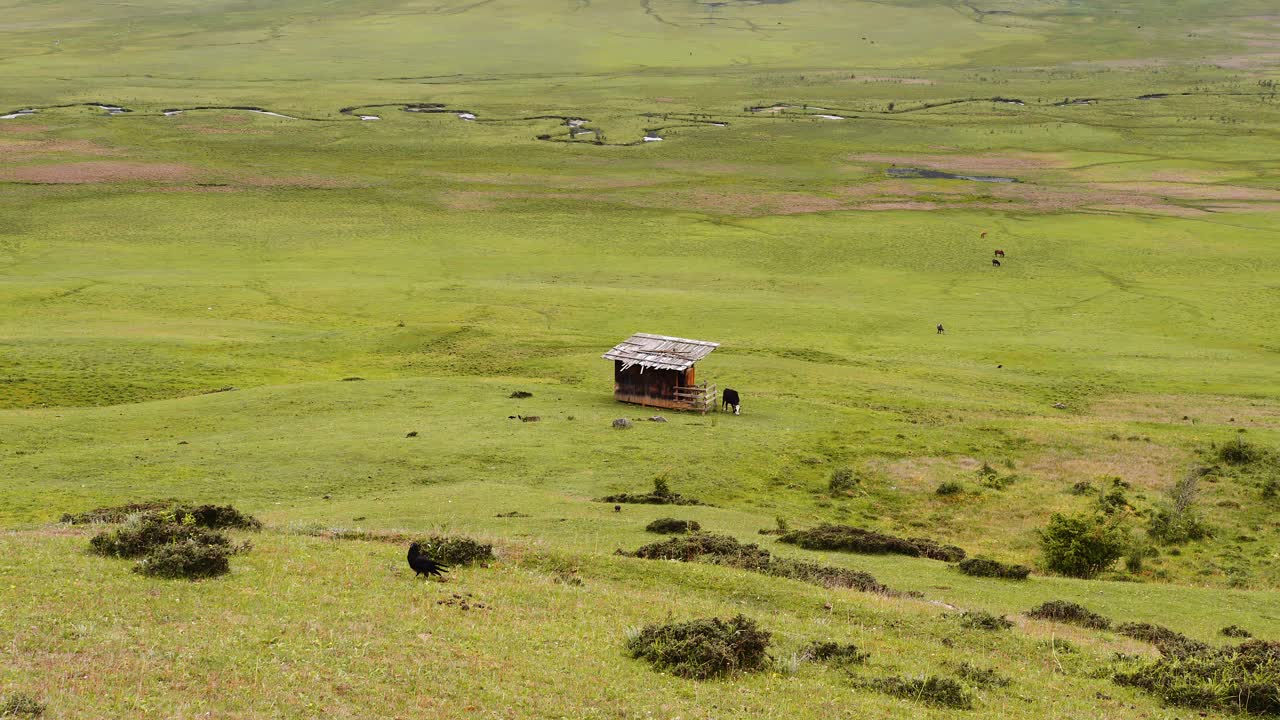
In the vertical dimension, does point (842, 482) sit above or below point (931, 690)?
below

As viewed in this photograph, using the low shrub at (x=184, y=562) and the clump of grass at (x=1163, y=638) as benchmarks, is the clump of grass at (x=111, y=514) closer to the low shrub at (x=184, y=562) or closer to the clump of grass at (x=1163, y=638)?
the low shrub at (x=184, y=562)

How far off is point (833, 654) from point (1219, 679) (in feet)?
19.5

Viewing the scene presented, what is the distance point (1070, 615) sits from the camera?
22656 mm

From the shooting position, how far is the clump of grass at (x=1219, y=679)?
17.4m

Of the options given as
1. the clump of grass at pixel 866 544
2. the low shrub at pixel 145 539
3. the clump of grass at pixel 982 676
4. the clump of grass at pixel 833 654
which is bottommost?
the clump of grass at pixel 866 544

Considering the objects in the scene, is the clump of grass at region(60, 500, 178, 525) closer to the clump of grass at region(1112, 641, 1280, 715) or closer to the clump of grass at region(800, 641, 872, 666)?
the clump of grass at region(800, 641, 872, 666)

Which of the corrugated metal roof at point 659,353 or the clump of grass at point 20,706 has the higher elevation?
the clump of grass at point 20,706

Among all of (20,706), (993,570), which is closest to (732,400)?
(993,570)

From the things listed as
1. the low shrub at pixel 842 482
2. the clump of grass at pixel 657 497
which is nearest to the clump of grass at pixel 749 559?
the clump of grass at pixel 657 497

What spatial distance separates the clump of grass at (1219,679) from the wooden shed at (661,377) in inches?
1045

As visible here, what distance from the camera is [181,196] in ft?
323

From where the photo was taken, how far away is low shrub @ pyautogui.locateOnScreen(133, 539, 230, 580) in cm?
1886

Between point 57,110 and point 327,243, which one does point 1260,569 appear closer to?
point 327,243

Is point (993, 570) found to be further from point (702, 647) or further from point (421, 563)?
point (421, 563)
